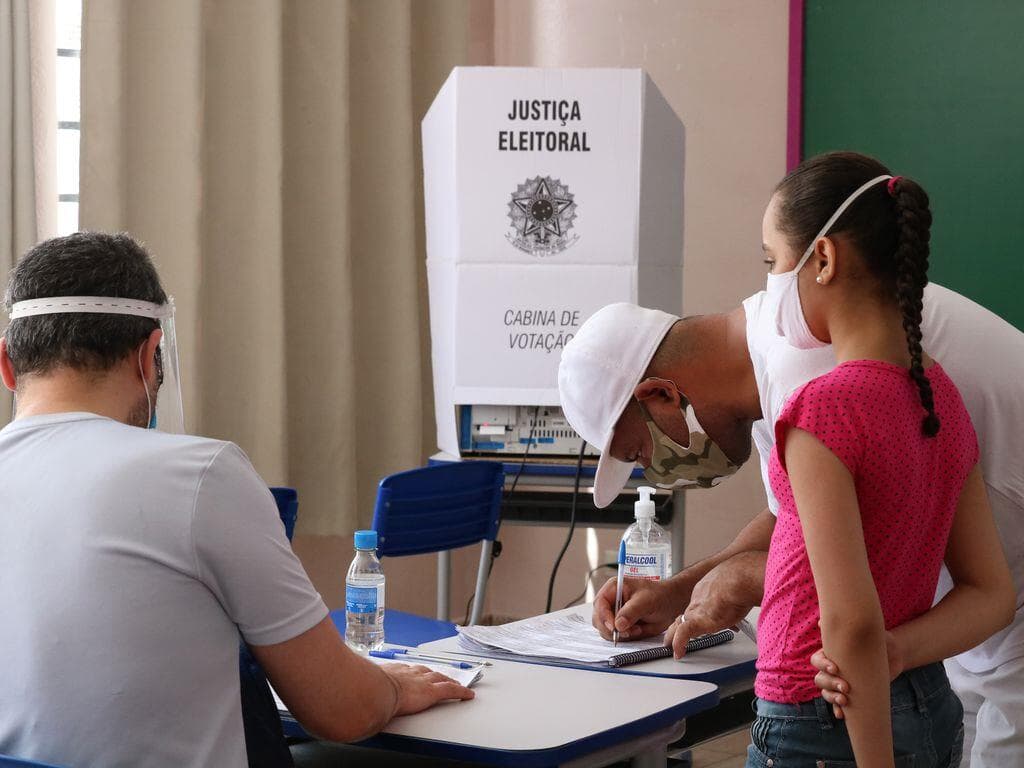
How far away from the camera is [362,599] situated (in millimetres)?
1999

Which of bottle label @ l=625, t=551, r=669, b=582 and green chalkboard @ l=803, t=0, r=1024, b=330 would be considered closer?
bottle label @ l=625, t=551, r=669, b=582

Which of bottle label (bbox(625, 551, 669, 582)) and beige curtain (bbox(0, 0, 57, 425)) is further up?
beige curtain (bbox(0, 0, 57, 425))

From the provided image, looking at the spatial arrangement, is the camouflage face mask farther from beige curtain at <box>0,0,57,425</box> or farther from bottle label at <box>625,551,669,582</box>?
beige curtain at <box>0,0,57,425</box>

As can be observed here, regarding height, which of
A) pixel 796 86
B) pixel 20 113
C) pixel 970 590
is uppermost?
pixel 796 86

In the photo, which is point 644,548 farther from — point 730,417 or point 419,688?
point 419,688

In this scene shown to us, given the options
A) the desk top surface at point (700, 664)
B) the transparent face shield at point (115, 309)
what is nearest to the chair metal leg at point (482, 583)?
the desk top surface at point (700, 664)

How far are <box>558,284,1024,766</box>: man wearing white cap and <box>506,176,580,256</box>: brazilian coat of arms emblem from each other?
1.10 metres

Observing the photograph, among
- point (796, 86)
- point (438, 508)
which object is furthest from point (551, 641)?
point (796, 86)

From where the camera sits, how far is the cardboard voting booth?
3115 millimetres

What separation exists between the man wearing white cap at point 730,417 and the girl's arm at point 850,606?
0.39m

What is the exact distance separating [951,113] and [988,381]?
2189 mm

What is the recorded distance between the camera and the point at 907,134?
3.56m

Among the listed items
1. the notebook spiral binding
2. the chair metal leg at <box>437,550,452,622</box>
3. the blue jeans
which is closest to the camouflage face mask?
the notebook spiral binding

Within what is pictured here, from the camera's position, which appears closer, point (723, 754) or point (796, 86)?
point (723, 754)
